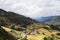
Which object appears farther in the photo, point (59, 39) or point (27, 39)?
point (59, 39)

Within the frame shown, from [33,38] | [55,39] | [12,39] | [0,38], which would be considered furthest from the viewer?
[55,39]

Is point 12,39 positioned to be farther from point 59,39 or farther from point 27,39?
point 59,39

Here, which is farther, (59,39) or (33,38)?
(59,39)

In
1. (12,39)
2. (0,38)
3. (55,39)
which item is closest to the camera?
(0,38)

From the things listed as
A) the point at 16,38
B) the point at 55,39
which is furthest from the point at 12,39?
the point at 55,39

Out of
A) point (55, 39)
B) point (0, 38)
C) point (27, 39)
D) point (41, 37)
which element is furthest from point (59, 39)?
point (0, 38)

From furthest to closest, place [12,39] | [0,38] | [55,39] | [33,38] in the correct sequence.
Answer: [55,39] → [33,38] → [12,39] → [0,38]

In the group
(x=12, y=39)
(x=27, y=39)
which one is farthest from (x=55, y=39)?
(x=12, y=39)

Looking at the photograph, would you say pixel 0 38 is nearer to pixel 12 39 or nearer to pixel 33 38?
pixel 12 39

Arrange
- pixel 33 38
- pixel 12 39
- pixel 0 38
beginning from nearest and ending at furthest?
pixel 0 38, pixel 12 39, pixel 33 38
